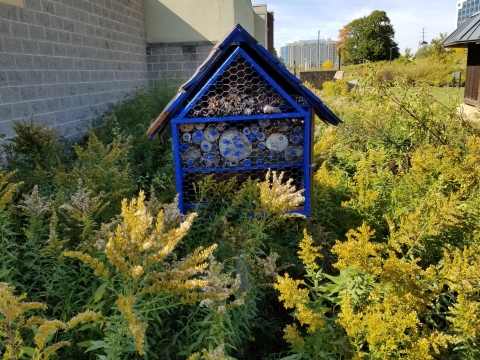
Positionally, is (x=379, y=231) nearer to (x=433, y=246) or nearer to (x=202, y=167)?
(x=433, y=246)

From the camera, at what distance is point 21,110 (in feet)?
17.1

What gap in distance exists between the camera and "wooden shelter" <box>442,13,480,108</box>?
440 inches

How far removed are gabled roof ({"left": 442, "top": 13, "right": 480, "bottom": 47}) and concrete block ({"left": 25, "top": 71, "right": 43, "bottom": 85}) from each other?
31.8 ft

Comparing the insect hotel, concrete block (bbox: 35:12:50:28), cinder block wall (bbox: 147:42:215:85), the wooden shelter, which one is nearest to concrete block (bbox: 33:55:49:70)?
concrete block (bbox: 35:12:50:28)

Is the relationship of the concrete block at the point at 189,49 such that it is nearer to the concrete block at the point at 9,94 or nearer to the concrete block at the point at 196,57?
the concrete block at the point at 196,57

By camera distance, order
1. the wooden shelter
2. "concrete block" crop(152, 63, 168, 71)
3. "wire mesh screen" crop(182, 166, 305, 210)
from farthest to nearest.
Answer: the wooden shelter, "concrete block" crop(152, 63, 168, 71), "wire mesh screen" crop(182, 166, 305, 210)

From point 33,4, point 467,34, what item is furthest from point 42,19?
point 467,34

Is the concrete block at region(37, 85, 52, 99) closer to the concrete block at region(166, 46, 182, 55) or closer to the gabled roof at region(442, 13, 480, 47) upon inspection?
the concrete block at region(166, 46, 182, 55)

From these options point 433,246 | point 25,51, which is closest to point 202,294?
point 433,246

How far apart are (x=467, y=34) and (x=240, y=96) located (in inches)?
416

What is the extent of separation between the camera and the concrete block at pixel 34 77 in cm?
536

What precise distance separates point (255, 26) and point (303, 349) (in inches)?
598

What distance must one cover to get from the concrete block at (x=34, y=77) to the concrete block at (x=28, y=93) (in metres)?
0.07

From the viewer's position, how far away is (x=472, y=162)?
320 cm
